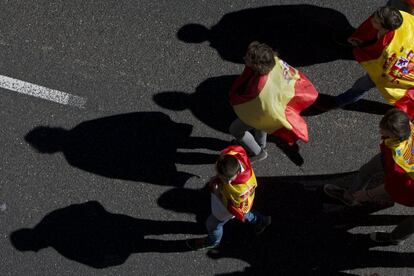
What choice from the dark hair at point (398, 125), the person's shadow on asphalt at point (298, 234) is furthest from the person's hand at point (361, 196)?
the dark hair at point (398, 125)

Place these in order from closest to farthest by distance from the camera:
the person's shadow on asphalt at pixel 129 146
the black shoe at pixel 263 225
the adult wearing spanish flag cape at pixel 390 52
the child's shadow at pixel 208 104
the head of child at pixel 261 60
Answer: the head of child at pixel 261 60 → the adult wearing spanish flag cape at pixel 390 52 → the black shoe at pixel 263 225 → the person's shadow on asphalt at pixel 129 146 → the child's shadow at pixel 208 104

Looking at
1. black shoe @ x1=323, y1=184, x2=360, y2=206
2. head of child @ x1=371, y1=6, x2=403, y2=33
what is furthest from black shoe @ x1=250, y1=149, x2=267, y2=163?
head of child @ x1=371, y1=6, x2=403, y2=33

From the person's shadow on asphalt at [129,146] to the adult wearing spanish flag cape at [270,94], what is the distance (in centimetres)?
106

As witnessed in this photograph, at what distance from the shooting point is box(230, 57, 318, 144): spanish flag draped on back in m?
4.29

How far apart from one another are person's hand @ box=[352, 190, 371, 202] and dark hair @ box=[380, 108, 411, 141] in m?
1.14

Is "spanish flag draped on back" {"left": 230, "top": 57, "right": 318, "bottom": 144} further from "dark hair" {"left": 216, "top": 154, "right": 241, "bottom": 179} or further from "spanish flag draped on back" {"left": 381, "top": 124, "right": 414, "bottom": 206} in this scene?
"spanish flag draped on back" {"left": 381, "top": 124, "right": 414, "bottom": 206}

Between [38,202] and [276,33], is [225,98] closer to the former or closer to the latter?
[276,33]

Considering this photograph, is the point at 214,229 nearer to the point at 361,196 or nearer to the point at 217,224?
the point at 217,224

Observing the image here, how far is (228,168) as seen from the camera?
4070 mm

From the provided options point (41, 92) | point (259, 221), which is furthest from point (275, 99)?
point (41, 92)

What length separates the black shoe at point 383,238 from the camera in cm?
530

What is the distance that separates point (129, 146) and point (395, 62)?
2.84 metres

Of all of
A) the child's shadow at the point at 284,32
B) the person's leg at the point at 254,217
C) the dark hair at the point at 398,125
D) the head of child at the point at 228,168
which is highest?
the dark hair at the point at 398,125

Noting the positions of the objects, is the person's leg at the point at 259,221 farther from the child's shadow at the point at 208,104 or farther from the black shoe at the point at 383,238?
the black shoe at the point at 383,238
